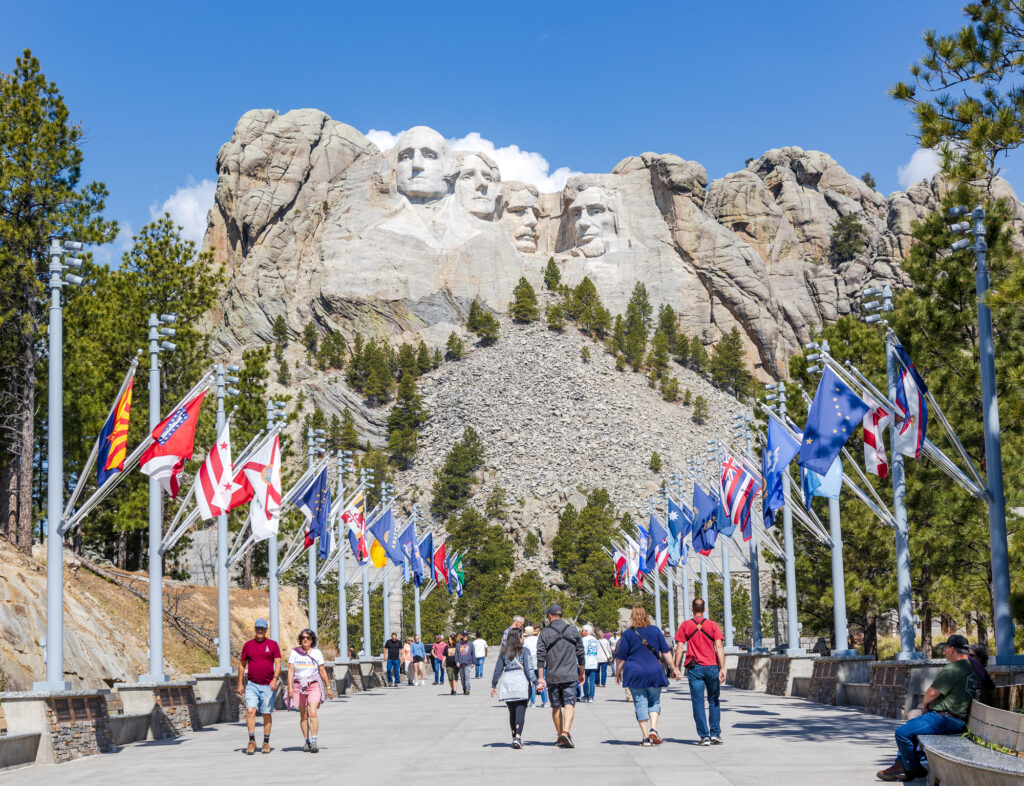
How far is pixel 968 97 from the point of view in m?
13.3

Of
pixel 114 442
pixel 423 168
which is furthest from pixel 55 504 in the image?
pixel 423 168

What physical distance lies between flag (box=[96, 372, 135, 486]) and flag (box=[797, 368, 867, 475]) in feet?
32.9

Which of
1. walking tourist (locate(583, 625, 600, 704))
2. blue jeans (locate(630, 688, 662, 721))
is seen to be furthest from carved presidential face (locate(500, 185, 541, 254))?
blue jeans (locate(630, 688, 662, 721))

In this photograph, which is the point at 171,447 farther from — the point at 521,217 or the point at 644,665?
the point at 521,217

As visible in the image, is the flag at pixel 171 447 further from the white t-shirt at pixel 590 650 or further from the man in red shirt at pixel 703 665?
the white t-shirt at pixel 590 650

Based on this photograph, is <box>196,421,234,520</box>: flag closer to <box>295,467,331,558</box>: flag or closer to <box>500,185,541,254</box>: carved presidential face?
<box>295,467,331,558</box>: flag

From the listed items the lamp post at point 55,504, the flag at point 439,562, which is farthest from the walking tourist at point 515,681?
the flag at point 439,562

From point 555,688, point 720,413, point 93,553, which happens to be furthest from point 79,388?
point 720,413

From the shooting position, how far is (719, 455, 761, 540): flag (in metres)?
27.6

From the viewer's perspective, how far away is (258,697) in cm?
1570

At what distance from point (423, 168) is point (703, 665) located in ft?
468

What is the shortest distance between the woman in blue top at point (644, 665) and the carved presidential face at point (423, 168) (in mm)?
141434

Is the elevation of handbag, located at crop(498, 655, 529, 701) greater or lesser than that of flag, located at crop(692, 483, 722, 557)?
lesser

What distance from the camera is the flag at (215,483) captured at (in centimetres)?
1958
